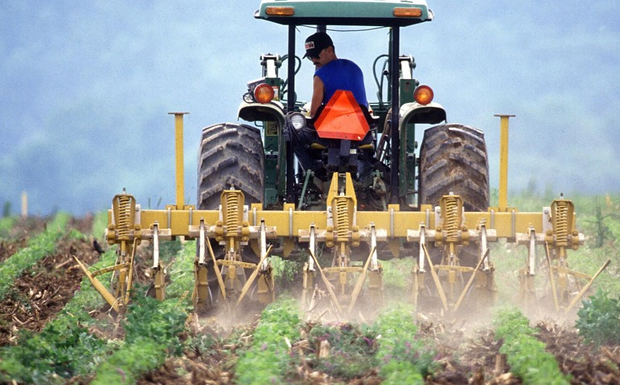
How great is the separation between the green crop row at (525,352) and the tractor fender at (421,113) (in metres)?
2.20

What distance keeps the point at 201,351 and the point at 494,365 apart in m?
1.93

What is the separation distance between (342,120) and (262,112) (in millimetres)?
745

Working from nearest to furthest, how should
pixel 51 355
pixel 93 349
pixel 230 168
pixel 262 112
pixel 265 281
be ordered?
pixel 51 355
pixel 93 349
pixel 265 281
pixel 230 168
pixel 262 112

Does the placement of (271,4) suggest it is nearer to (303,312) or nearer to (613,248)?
(303,312)

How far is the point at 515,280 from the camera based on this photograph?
12.9 meters

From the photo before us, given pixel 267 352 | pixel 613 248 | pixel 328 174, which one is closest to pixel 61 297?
pixel 328 174

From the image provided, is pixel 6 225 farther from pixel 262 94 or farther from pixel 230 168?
pixel 262 94

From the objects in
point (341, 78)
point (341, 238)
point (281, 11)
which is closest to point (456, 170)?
point (341, 78)

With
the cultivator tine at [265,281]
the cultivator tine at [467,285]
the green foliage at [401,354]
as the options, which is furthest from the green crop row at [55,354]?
the cultivator tine at [467,285]

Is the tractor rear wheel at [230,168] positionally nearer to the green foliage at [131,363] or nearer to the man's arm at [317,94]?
the man's arm at [317,94]

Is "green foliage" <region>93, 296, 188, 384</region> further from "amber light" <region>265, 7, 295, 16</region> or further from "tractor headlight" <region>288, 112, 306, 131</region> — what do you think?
"amber light" <region>265, 7, 295, 16</region>

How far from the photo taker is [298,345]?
8.32 meters

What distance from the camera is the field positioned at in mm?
7359

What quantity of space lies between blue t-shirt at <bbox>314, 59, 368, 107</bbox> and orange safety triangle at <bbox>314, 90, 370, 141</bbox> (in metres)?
0.14
